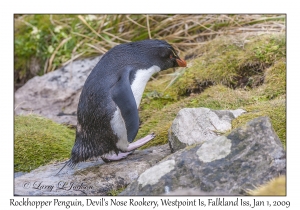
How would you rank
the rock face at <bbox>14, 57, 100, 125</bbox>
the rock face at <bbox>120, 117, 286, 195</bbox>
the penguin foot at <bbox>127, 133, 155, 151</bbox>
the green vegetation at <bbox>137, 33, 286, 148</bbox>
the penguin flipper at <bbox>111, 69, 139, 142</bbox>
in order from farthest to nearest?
the rock face at <bbox>14, 57, 100, 125</bbox>, the green vegetation at <bbox>137, 33, 286, 148</bbox>, the penguin foot at <bbox>127, 133, 155, 151</bbox>, the penguin flipper at <bbox>111, 69, 139, 142</bbox>, the rock face at <bbox>120, 117, 286, 195</bbox>

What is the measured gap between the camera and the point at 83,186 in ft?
11.3

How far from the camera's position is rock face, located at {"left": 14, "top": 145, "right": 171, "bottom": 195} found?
3.42 m

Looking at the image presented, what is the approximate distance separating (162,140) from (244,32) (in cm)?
225

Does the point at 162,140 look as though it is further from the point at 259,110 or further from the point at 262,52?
the point at 262,52

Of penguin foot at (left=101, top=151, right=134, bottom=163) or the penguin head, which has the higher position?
the penguin head

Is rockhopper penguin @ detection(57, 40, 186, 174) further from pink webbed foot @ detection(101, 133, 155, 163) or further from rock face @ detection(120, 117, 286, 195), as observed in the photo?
rock face @ detection(120, 117, 286, 195)

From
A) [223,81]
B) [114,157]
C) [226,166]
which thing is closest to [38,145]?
[114,157]

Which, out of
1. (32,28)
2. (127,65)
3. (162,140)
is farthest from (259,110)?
(32,28)

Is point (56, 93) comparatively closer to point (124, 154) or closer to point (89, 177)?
point (124, 154)

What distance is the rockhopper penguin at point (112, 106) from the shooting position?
11.8ft

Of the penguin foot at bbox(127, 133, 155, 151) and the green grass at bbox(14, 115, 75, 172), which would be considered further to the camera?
the green grass at bbox(14, 115, 75, 172)

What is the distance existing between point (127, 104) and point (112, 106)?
136 millimetres

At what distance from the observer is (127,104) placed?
3564 millimetres

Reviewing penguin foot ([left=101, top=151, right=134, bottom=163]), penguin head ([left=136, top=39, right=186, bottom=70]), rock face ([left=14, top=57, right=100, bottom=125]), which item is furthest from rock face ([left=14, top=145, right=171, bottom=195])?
rock face ([left=14, top=57, right=100, bottom=125])
